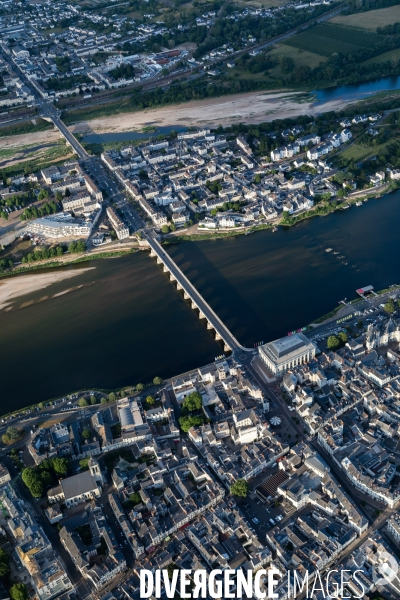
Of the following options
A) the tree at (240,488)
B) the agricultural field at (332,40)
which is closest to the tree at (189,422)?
the tree at (240,488)

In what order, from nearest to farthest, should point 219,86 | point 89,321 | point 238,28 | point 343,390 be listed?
point 343,390 → point 89,321 → point 219,86 → point 238,28

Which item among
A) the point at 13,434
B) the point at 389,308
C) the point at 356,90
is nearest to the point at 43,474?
the point at 13,434

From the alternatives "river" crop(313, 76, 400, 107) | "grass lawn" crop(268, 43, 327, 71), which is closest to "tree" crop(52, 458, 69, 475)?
"river" crop(313, 76, 400, 107)

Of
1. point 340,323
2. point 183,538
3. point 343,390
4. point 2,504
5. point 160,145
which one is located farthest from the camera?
point 160,145

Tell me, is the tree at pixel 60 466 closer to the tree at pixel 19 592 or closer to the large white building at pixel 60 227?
the tree at pixel 19 592

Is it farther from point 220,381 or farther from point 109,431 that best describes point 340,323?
point 109,431

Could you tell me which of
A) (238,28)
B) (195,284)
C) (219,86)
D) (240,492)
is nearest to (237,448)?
(240,492)

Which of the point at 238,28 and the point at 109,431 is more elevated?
the point at 238,28
